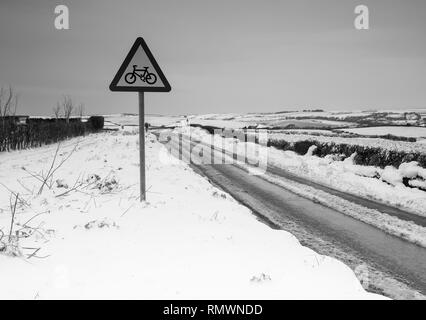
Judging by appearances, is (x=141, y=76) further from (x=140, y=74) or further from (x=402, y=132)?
(x=402, y=132)

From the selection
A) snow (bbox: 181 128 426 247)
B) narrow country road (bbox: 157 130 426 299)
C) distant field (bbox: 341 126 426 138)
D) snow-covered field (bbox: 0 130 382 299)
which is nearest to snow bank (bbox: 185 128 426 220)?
snow (bbox: 181 128 426 247)

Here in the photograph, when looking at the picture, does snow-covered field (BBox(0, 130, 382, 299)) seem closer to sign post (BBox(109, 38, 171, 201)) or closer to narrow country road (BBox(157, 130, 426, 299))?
narrow country road (BBox(157, 130, 426, 299))

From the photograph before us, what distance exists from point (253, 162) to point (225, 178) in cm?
435

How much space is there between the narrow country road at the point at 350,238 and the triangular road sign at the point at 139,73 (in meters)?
3.24

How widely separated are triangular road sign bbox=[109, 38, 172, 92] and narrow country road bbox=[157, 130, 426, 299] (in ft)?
10.6

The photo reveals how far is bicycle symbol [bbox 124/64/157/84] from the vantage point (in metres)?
6.06

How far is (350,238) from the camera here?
5.62 meters

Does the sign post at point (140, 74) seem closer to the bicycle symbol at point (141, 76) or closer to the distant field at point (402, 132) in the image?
the bicycle symbol at point (141, 76)

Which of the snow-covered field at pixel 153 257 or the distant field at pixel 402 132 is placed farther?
the distant field at pixel 402 132

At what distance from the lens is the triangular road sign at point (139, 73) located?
19.7 ft

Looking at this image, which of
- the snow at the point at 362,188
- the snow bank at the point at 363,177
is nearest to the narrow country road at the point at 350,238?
the snow at the point at 362,188

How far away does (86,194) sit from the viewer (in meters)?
7.52
